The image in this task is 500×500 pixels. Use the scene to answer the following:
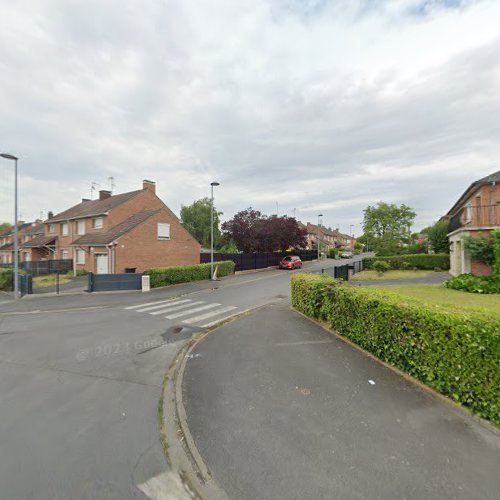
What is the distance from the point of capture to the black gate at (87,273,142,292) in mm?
15547

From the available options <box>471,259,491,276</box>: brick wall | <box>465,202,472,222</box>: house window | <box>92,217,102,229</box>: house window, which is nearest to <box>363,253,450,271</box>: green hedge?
<box>465,202,472,222</box>: house window

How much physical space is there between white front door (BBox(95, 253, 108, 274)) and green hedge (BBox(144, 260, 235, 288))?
5.99 metres

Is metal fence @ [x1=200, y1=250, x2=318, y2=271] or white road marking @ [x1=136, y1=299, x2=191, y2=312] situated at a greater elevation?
metal fence @ [x1=200, y1=250, x2=318, y2=271]

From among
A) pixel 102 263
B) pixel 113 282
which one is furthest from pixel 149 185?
pixel 113 282

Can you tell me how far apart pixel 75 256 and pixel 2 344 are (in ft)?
60.0

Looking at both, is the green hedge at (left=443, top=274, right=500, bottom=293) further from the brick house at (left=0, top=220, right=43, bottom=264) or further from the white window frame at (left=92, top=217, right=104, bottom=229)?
the brick house at (left=0, top=220, right=43, bottom=264)

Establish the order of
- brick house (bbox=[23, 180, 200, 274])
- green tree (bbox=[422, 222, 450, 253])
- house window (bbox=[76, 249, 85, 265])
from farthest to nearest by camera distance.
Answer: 1. green tree (bbox=[422, 222, 450, 253])
2. house window (bbox=[76, 249, 85, 265])
3. brick house (bbox=[23, 180, 200, 274])

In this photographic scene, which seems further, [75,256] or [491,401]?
[75,256]

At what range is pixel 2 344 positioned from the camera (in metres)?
7.27

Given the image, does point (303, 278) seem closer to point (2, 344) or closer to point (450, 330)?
point (450, 330)

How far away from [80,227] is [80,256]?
3.69 metres

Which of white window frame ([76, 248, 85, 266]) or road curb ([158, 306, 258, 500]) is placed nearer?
road curb ([158, 306, 258, 500])

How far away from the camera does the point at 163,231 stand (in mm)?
22719

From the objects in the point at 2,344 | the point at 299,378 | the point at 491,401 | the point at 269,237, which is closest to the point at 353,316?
the point at 299,378
